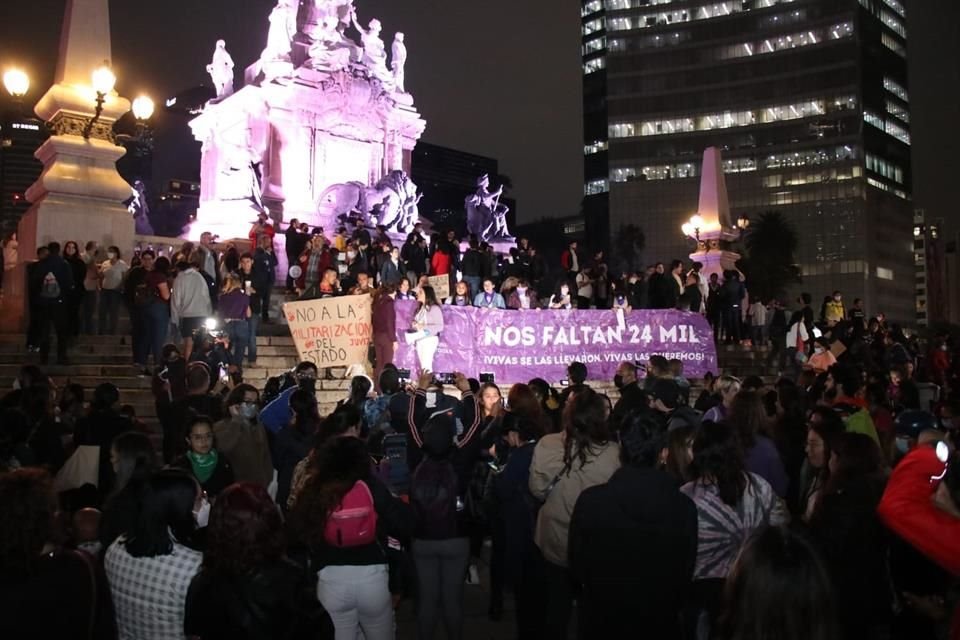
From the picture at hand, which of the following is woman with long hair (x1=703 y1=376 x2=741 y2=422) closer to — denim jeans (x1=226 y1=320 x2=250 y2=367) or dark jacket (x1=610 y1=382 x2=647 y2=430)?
dark jacket (x1=610 y1=382 x2=647 y2=430)

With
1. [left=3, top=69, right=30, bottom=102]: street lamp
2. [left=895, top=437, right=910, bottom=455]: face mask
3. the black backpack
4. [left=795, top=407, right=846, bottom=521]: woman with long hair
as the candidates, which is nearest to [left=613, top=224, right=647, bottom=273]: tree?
[left=3, top=69, right=30, bottom=102]: street lamp

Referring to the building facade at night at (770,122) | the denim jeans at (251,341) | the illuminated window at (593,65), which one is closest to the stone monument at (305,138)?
the denim jeans at (251,341)

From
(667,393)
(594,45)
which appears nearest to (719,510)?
(667,393)

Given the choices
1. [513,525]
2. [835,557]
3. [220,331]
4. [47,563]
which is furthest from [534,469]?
[220,331]

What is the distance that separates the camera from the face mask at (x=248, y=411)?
7.23m

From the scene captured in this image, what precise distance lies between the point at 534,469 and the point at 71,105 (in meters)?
16.2

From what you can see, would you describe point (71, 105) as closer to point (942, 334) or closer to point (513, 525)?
point (513, 525)

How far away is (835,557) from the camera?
14.6 feet

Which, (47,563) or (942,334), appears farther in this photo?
(942,334)

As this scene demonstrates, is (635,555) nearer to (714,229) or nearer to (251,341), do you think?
(251,341)

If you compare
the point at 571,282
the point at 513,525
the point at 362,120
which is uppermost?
the point at 362,120

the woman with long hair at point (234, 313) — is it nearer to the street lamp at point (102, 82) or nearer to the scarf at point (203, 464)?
the street lamp at point (102, 82)

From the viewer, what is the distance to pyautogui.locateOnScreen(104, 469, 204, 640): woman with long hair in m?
3.83

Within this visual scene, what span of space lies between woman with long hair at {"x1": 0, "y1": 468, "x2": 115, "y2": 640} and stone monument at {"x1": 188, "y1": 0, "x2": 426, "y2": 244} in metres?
27.8
